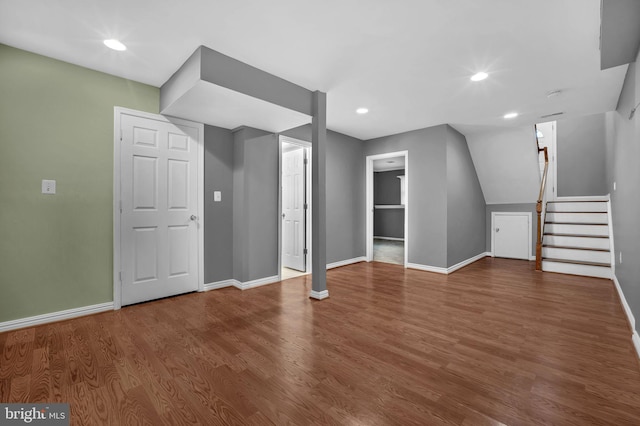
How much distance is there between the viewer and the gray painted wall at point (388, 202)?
30.6 ft

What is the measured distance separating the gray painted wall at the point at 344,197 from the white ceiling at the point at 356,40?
1648 mm

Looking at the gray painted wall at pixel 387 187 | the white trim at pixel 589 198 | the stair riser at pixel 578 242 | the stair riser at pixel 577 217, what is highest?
the gray painted wall at pixel 387 187

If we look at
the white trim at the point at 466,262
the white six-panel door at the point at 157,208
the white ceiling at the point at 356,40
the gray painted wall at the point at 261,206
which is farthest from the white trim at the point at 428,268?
the white six-panel door at the point at 157,208

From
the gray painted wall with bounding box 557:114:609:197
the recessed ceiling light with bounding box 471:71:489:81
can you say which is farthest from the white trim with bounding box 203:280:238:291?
the gray painted wall with bounding box 557:114:609:197

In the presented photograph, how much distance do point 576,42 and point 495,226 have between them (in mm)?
4612

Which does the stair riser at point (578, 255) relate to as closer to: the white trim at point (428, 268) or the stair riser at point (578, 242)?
the stair riser at point (578, 242)

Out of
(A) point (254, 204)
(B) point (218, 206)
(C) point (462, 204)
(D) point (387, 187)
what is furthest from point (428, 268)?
(D) point (387, 187)

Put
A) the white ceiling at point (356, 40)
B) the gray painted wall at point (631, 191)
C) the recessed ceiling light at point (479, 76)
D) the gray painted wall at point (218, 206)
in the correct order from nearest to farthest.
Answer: the white ceiling at point (356, 40) → the gray painted wall at point (631, 191) → the recessed ceiling light at point (479, 76) → the gray painted wall at point (218, 206)

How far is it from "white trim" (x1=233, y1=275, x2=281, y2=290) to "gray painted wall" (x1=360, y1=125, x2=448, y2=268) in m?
2.48

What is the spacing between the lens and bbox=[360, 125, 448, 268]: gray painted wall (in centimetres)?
459

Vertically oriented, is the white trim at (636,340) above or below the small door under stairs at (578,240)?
below

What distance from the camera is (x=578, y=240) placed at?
4.83m

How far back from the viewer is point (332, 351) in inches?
82.1

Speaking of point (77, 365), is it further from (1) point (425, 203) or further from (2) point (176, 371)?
(1) point (425, 203)
